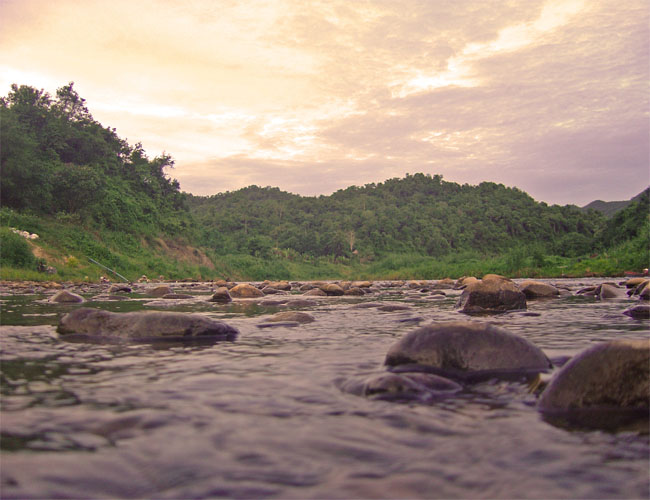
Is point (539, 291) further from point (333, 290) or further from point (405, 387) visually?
point (405, 387)

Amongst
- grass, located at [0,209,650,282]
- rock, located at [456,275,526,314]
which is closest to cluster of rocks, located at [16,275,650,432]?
rock, located at [456,275,526,314]

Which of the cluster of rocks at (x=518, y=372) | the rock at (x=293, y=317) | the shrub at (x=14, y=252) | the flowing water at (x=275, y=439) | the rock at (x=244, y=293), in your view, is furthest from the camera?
the shrub at (x=14, y=252)

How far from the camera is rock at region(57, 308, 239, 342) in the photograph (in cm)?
511

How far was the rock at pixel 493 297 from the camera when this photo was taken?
27.5ft

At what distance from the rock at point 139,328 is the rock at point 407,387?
2.80 m

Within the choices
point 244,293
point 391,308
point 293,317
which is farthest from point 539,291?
point 244,293

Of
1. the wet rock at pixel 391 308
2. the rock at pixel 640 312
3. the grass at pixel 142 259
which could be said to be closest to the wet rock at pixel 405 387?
the rock at pixel 640 312

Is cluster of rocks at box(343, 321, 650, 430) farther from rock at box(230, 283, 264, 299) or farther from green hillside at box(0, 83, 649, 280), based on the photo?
green hillside at box(0, 83, 649, 280)

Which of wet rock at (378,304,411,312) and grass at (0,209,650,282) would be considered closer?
wet rock at (378,304,411,312)

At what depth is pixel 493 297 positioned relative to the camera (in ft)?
27.9

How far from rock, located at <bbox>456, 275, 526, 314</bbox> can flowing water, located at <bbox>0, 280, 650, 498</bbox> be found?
539 cm

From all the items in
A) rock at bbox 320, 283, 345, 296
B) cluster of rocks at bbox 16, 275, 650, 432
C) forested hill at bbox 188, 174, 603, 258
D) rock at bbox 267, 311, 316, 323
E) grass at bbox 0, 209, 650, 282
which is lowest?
rock at bbox 320, 283, 345, 296

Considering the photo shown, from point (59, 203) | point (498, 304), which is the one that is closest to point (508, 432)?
point (498, 304)

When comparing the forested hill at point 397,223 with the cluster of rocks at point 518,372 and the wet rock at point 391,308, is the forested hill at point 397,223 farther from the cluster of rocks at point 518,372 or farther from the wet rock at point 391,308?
the cluster of rocks at point 518,372
